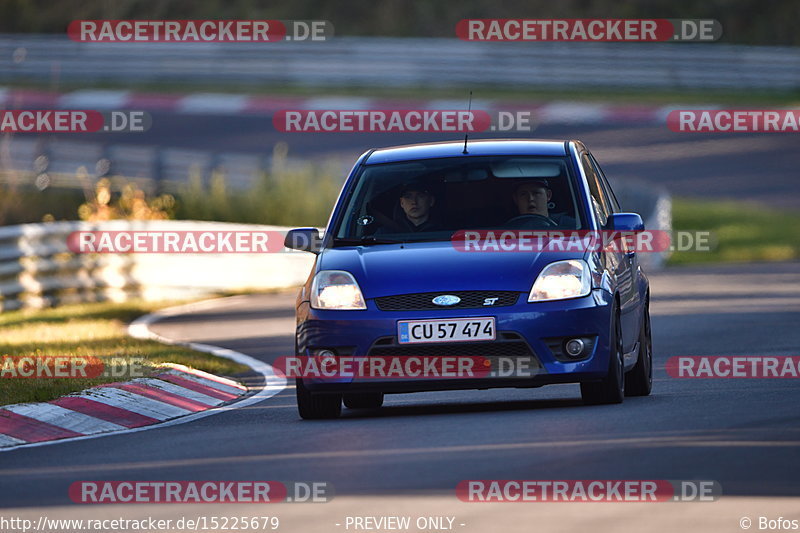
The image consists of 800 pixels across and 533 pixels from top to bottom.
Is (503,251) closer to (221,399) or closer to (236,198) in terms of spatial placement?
(221,399)

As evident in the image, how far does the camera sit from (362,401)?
1205 cm

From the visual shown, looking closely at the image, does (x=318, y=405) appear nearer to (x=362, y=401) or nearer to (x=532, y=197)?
(x=362, y=401)

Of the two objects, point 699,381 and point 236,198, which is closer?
point 699,381

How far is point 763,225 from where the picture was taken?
103 feet

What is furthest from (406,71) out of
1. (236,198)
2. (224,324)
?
(224,324)

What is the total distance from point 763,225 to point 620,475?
23685 millimetres

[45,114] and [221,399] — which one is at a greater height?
[45,114]

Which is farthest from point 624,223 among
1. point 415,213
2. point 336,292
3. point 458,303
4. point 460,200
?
point 336,292

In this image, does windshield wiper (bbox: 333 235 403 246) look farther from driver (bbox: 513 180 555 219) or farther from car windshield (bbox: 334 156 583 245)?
driver (bbox: 513 180 555 219)

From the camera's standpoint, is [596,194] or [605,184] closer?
[596,194]

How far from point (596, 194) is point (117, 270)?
12.9m

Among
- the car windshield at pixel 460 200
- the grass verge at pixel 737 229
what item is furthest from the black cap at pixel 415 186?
the grass verge at pixel 737 229

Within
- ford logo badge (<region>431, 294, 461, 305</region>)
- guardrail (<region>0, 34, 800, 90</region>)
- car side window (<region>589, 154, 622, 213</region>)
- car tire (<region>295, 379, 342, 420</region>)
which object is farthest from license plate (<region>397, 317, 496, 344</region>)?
guardrail (<region>0, 34, 800, 90</region>)

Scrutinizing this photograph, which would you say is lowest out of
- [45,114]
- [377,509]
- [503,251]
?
[377,509]
